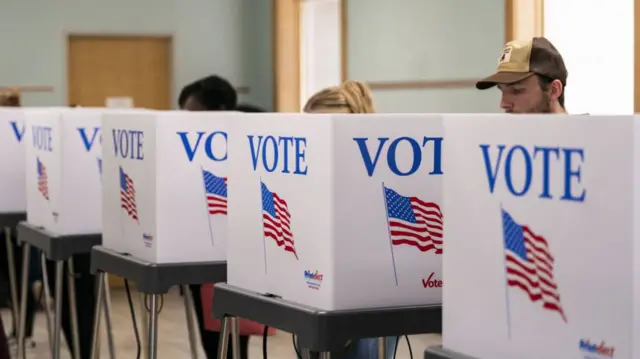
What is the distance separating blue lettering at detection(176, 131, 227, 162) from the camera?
2.89 m

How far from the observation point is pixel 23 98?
7891mm

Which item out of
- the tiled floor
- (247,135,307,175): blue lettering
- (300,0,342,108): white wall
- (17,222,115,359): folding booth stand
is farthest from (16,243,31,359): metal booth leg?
(300,0,342,108): white wall

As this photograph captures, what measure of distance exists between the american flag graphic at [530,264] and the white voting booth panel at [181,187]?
1335mm

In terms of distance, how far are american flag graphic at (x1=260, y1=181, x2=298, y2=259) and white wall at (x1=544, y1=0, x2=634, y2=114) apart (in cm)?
321

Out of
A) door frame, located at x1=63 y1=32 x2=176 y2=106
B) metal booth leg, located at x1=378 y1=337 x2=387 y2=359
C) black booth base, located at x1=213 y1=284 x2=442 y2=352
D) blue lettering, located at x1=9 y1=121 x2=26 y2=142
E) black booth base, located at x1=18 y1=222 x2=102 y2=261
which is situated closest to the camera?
black booth base, located at x1=213 y1=284 x2=442 y2=352

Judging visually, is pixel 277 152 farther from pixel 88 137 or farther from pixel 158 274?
pixel 88 137

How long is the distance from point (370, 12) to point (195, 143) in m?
4.40

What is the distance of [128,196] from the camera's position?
304 centimetres

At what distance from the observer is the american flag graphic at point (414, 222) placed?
2.19 meters

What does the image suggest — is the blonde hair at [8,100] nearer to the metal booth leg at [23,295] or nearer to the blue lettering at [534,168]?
the metal booth leg at [23,295]

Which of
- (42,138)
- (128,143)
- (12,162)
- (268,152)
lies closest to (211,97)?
(42,138)

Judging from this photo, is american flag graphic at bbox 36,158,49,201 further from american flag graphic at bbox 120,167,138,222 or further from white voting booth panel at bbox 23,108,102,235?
american flag graphic at bbox 120,167,138,222

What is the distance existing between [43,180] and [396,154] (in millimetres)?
1908

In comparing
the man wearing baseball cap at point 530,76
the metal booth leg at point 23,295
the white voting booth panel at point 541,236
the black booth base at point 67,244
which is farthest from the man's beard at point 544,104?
the metal booth leg at point 23,295
